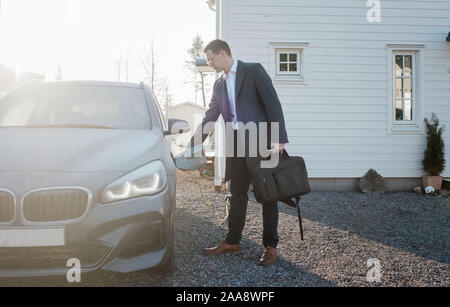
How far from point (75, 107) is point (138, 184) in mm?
1366

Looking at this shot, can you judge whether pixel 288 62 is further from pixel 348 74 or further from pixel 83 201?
pixel 83 201

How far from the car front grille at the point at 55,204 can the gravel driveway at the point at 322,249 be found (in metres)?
0.39

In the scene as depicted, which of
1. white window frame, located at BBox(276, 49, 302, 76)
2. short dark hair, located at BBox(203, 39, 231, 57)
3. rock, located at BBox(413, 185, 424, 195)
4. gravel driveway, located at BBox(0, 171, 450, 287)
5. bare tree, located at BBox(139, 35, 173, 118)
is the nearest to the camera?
gravel driveway, located at BBox(0, 171, 450, 287)

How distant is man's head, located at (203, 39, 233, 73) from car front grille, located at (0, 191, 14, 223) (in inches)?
79.9

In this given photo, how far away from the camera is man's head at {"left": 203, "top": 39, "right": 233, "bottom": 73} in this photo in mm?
3355

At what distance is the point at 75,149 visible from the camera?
93.3 inches

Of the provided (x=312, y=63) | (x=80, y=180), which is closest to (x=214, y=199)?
(x=312, y=63)

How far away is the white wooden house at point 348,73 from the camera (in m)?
7.78

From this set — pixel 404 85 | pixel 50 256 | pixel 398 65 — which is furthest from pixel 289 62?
pixel 50 256

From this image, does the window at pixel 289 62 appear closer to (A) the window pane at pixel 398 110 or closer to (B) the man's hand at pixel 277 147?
(A) the window pane at pixel 398 110

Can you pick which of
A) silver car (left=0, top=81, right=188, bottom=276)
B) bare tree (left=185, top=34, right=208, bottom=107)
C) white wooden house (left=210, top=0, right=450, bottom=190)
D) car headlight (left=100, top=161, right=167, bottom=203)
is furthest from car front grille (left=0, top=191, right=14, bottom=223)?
bare tree (left=185, top=34, right=208, bottom=107)

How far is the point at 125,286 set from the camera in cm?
270

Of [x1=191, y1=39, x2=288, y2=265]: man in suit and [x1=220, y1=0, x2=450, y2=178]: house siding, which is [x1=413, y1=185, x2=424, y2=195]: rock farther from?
[x1=191, y1=39, x2=288, y2=265]: man in suit
